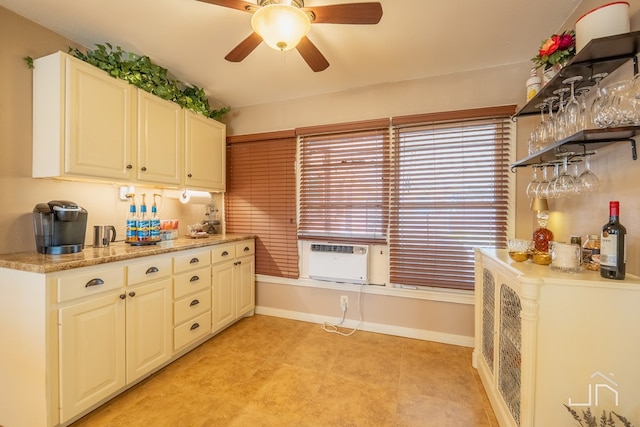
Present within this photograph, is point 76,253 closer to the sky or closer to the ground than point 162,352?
closer to the sky

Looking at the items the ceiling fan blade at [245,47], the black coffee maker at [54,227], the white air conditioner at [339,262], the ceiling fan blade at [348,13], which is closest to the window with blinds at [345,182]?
the white air conditioner at [339,262]

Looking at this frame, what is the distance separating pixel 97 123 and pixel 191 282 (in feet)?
4.32

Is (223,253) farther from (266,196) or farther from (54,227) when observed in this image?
(54,227)

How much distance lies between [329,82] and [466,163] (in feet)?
4.79

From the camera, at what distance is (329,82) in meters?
2.57

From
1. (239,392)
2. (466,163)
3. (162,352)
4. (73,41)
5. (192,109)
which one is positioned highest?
(73,41)

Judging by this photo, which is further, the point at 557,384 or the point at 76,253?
the point at 76,253

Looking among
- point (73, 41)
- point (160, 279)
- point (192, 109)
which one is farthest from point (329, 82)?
point (160, 279)

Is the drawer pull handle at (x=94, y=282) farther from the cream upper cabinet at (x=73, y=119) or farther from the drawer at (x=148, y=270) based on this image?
the cream upper cabinet at (x=73, y=119)

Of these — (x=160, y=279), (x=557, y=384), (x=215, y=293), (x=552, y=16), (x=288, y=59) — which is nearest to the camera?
(x=557, y=384)

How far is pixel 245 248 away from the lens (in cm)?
289

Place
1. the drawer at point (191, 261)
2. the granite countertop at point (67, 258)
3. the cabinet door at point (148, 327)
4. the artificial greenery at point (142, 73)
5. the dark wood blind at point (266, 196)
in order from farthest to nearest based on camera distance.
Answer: the dark wood blind at point (266, 196) → the drawer at point (191, 261) → the artificial greenery at point (142, 73) → the cabinet door at point (148, 327) → the granite countertop at point (67, 258)

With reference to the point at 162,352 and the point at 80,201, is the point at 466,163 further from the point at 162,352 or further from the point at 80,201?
the point at 80,201

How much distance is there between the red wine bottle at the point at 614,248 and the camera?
1091 mm
